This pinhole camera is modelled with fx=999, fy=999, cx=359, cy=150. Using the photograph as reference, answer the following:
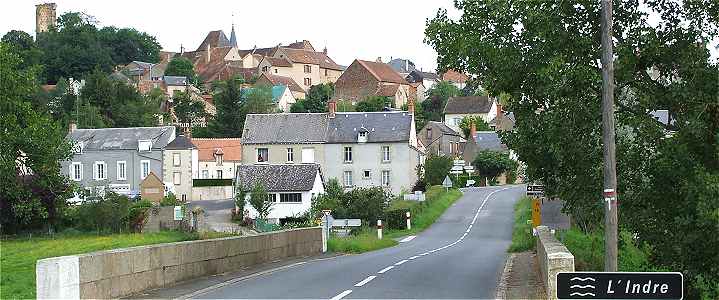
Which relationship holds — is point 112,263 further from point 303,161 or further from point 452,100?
point 452,100

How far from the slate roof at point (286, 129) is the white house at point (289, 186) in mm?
10555

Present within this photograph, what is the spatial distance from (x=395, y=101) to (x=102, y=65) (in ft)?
156

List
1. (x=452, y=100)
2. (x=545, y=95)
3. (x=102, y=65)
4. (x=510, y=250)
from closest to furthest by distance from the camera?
(x=545, y=95), (x=510, y=250), (x=452, y=100), (x=102, y=65)

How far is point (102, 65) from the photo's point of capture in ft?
528

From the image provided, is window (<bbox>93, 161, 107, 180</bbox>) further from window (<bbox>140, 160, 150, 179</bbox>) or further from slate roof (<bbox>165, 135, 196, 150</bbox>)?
slate roof (<bbox>165, 135, 196, 150</bbox>)

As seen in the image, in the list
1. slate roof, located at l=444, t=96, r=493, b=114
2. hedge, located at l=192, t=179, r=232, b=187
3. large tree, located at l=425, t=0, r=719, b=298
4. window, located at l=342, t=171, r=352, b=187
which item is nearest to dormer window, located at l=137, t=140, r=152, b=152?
hedge, located at l=192, t=179, r=232, b=187

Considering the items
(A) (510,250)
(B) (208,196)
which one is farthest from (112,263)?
(B) (208,196)

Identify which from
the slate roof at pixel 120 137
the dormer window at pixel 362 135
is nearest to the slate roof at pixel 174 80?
the slate roof at pixel 120 137

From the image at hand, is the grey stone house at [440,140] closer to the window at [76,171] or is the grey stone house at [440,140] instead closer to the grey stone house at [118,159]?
the grey stone house at [118,159]

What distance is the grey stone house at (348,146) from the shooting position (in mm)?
87062

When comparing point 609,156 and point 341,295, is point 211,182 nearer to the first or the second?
point 341,295

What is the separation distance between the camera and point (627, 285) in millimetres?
8391

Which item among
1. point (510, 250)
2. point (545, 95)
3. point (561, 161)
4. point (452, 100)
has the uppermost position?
point (452, 100)

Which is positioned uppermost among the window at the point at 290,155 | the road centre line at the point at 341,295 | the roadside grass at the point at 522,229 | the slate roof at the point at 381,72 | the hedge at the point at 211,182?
the slate roof at the point at 381,72
